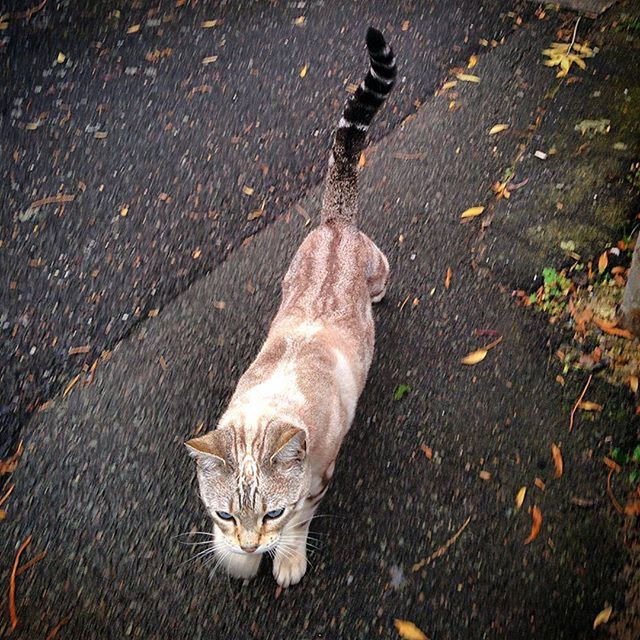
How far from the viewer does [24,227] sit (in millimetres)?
3652

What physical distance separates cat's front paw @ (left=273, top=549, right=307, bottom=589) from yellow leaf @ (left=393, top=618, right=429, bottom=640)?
463 millimetres

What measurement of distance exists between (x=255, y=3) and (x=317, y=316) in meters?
3.69

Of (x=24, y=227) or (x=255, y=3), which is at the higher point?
(x=255, y=3)

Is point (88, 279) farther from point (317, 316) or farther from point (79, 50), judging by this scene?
point (79, 50)

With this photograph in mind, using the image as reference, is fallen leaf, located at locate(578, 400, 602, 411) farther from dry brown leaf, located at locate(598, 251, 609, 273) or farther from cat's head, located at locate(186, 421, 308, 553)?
cat's head, located at locate(186, 421, 308, 553)

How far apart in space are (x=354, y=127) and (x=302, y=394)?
133 cm

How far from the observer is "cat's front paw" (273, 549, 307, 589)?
2451 mm

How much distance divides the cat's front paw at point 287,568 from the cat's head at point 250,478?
0.42 metres

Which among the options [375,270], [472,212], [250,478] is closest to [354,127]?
[375,270]

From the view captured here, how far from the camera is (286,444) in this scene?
190cm

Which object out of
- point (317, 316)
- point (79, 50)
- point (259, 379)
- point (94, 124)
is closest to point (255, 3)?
point (79, 50)

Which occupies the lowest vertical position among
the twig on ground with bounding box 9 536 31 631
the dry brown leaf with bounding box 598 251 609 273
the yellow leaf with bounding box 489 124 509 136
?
the dry brown leaf with bounding box 598 251 609 273

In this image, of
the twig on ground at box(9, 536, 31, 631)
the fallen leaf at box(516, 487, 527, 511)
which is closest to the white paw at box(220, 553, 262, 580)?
the twig on ground at box(9, 536, 31, 631)

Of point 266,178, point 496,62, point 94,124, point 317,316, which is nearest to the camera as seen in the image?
point 317,316
